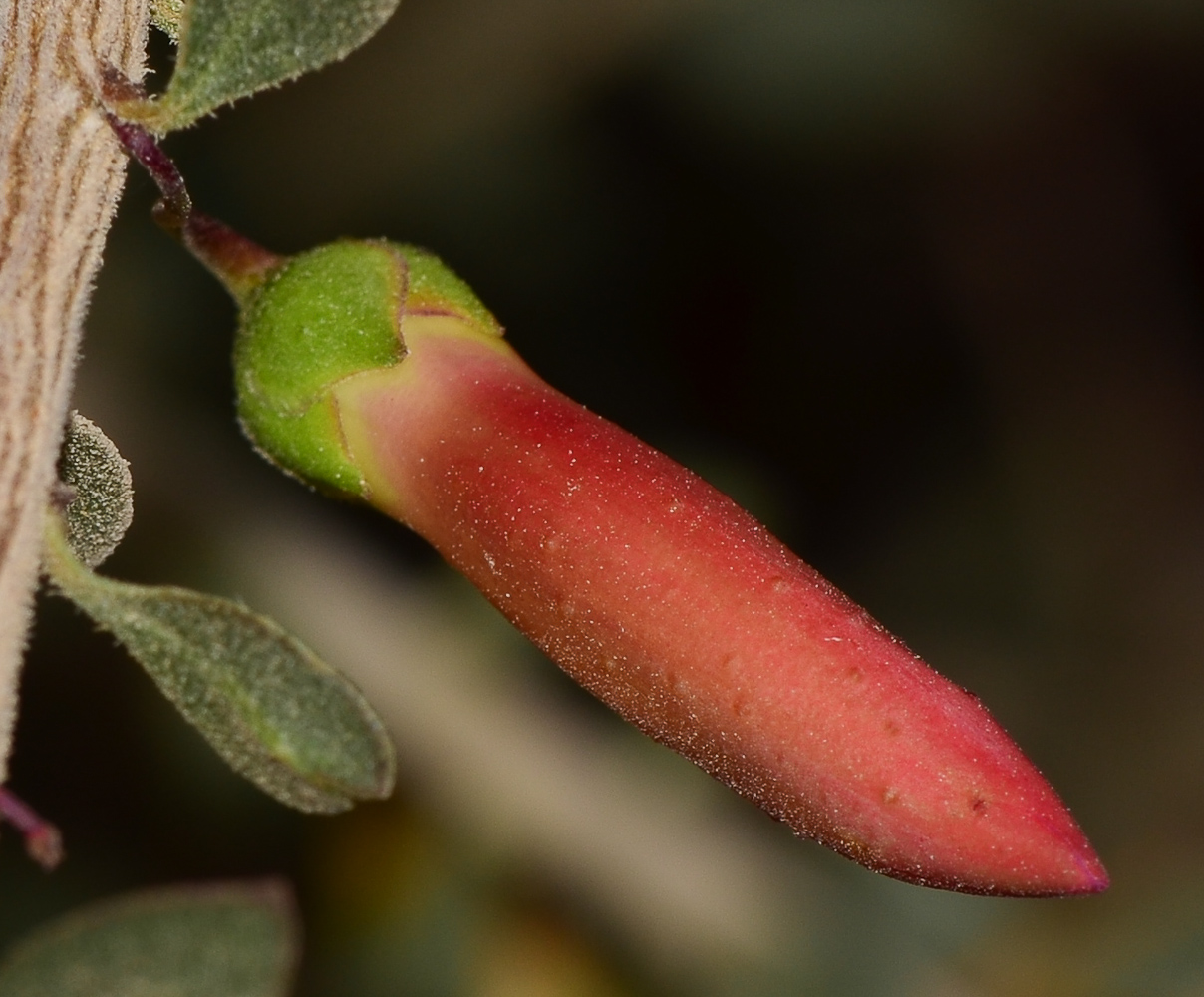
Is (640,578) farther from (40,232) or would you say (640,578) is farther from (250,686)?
(40,232)

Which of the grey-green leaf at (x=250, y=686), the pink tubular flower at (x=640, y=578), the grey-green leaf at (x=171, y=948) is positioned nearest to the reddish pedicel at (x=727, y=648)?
the pink tubular flower at (x=640, y=578)

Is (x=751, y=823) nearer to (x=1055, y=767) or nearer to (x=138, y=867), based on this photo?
(x=1055, y=767)

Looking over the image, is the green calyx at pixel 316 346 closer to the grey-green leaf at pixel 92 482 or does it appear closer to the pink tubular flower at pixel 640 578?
the pink tubular flower at pixel 640 578

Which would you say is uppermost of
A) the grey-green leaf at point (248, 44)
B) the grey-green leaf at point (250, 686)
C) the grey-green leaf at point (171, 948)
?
the grey-green leaf at point (248, 44)

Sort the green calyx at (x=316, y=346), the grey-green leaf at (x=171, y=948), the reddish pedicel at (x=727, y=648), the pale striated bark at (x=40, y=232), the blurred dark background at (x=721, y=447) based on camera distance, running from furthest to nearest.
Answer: the blurred dark background at (x=721, y=447), the grey-green leaf at (x=171, y=948), the green calyx at (x=316, y=346), the pale striated bark at (x=40, y=232), the reddish pedicel at (x=727, y=648)

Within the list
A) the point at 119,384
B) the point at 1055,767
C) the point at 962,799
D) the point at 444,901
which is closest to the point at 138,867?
the point at 444,901

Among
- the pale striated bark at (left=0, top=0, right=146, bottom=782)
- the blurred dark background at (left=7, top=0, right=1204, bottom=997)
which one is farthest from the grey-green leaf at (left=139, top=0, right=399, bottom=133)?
the blurred dark background at (left=7, top=0, right=1204, bottom=997)

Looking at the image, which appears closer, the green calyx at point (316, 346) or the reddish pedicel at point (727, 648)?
the reddish pedicel at point (727, 648)
